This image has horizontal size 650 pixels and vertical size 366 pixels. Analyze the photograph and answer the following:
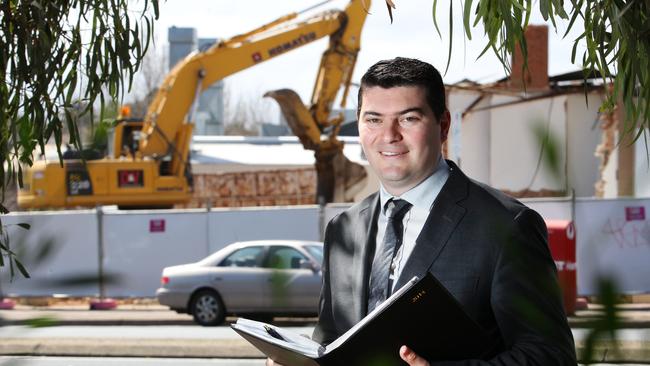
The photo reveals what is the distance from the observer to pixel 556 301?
166 cm

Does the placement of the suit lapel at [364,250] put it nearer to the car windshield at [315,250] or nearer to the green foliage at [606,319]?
the green foliage at [606,319]

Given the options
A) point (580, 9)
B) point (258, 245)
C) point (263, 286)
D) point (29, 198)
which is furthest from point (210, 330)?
point (263, 286)

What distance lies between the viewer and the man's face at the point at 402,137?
109 inches

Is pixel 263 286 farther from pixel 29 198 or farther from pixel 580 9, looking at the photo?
pixel 29 198

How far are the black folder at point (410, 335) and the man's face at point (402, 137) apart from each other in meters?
0.46

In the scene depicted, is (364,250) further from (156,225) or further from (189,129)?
(189,129)

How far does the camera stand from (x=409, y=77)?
279 centimetres

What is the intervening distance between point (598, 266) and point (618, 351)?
0.16 metres

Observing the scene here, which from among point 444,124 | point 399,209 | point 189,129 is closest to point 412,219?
point 399,209

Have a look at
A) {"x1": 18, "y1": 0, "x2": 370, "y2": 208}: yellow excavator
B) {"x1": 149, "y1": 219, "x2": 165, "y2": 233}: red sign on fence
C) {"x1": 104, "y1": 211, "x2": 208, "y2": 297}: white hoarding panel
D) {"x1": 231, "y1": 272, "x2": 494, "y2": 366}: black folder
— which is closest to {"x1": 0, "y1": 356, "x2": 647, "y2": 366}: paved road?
{"x1": 104, "y1": 211, "x2": 208, "y2": 297}: white hoarding panel

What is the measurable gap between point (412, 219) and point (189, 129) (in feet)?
83.2

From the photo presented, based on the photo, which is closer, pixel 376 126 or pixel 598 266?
pixel 598 266

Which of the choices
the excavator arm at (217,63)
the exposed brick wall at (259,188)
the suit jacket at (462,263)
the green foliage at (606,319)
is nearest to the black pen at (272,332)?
the suit jacket at (462,263)

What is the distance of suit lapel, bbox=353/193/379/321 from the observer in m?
2.76
